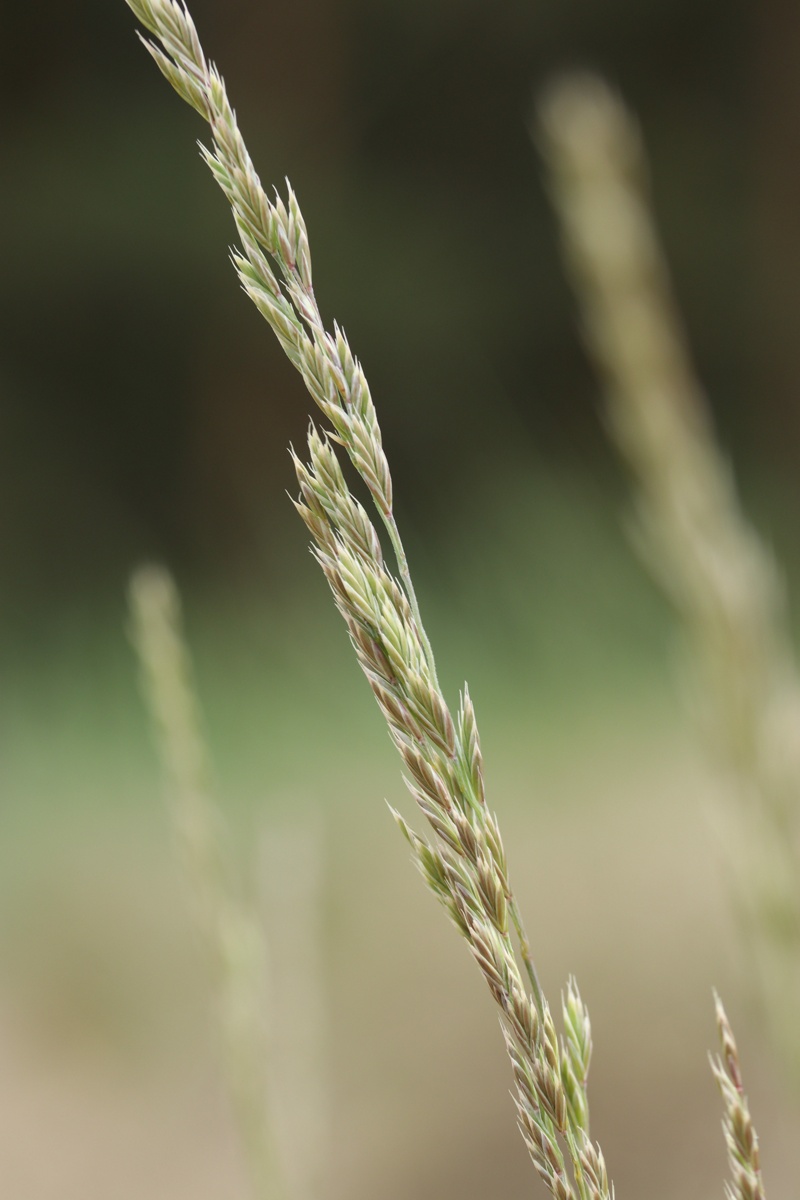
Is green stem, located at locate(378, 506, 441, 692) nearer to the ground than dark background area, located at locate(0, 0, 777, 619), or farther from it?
nearer to the ground

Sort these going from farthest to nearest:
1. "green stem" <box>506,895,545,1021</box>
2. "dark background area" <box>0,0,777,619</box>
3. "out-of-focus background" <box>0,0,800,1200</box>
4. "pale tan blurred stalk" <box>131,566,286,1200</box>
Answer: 1. "dark background area" <box>0,0,777,619</box>
2. "out-of-focus background" <box>0,0,800,1200</box>
3. "pale tan blurred stalk" <box>131,566,286,1200</box>
4. "green stem" <box>506,895,545,1021</box>

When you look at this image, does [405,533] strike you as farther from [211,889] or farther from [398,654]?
[398,654]

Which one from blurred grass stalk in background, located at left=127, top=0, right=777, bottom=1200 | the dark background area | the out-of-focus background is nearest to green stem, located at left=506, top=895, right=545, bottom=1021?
blurred grass stalk in background, located at left=127, top=0, right=777, bottom=1200

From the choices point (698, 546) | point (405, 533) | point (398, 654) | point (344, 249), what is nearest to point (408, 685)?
point (398, 654)

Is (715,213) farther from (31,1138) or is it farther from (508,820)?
(31,1138)

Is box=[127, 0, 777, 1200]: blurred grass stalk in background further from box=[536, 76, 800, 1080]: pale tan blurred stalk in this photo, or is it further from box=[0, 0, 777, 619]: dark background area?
A: box=[0, 0, 777, 619]: dark background area

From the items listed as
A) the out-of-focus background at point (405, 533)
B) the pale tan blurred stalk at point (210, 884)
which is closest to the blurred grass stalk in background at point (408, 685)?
the pale tan blurred stalk at point (210, 884)
